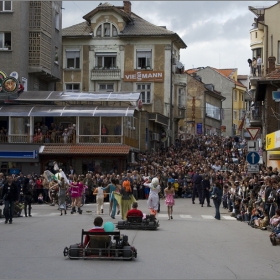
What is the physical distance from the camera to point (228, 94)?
111 metres

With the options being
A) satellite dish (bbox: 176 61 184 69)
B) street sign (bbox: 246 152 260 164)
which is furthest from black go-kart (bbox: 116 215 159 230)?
satellite dish (bbox: 176 61 184 69)

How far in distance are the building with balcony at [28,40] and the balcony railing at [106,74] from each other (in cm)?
862

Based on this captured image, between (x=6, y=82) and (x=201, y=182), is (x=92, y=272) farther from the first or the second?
(x=6, y=82)

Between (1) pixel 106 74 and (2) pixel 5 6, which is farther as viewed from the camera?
(1) pixel 106 74

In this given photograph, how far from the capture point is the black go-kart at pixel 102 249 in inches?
634

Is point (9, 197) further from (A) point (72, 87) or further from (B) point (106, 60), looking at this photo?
(A) point (72, 87)

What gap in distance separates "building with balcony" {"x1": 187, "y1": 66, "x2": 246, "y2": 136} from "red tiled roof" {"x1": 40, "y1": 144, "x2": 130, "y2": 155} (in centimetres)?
5356

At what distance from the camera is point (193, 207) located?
130 feet

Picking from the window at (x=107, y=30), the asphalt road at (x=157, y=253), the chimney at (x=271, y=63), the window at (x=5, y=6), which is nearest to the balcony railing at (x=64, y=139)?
the window at (x=5, y=6)

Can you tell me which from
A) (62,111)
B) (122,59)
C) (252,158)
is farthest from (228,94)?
(252,158)

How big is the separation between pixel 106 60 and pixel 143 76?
3883 mm

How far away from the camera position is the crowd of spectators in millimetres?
27463

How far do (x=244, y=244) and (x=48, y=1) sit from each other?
41757mm

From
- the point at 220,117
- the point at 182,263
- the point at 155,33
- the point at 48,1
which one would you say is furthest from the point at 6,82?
the point at 220,117
